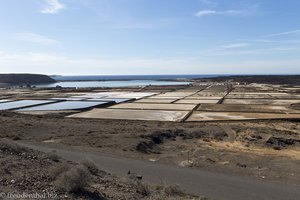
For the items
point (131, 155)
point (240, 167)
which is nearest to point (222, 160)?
point (240, 167)

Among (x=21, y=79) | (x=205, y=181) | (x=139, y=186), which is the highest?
(x=139, y=186)

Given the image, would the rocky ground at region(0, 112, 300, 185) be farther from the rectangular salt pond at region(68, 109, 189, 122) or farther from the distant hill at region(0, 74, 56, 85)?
the distant hill at region(0, 74, 56, 85)

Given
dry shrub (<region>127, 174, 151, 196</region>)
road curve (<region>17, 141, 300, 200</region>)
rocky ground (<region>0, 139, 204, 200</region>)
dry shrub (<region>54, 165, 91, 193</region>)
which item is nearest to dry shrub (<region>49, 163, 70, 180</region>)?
rocky ground (<region>0, 139, 204, 200</region>)

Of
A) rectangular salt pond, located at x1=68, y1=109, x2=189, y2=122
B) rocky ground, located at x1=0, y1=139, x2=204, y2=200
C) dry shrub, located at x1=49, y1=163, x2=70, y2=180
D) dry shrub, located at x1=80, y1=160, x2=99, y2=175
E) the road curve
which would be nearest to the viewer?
rocky ground, located at x1=0, y1=139, x2=204, y2=200

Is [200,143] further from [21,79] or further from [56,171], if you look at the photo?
[21,79]

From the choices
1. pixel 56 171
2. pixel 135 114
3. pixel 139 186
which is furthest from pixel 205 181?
pixel 135 114

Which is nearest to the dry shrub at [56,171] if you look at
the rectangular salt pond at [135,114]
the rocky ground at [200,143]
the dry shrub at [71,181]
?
the dry shrub at [71,181]

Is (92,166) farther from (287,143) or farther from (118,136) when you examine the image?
(287,143)

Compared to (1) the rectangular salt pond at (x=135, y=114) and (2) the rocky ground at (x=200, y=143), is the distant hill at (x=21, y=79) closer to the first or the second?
(1) the rectangular salt pond at (x=135, y=114)
